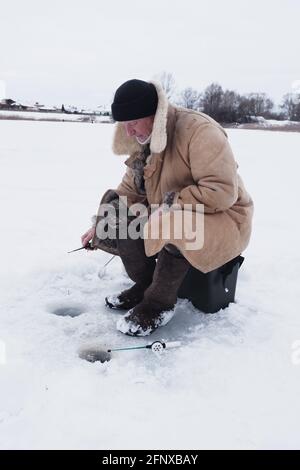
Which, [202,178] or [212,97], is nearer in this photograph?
[202,178]

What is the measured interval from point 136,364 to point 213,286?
706 mm

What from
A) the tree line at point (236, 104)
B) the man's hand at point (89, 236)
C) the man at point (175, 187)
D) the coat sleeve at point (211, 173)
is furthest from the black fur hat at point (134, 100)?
the tree line at point (236, 104)

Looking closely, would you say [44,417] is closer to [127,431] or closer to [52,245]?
[127,431]

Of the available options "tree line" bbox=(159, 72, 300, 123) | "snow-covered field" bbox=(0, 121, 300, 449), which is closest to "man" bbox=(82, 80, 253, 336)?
"snow-covered field" bbox=(0, 121, 300, 449)

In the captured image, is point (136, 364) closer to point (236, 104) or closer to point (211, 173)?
point (211, 173)

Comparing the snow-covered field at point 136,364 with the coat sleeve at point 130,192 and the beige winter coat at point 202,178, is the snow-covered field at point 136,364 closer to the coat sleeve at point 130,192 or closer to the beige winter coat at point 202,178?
the beige winter coat at point 202,178

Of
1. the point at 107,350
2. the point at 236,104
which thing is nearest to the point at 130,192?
the point at 107,350

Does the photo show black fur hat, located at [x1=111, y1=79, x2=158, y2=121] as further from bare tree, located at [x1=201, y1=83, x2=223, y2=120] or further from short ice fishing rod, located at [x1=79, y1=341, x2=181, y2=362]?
bare tree, located at [x1=201, y1=83, x2=223, y2=120]

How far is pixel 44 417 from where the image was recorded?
1706 mm

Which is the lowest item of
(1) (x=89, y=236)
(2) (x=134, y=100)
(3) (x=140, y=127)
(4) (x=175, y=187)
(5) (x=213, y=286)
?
(5) (x=213, y=286)

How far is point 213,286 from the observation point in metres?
2.55

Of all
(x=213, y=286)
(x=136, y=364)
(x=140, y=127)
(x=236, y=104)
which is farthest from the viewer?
(x=236, y=104)

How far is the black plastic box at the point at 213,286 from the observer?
2.53m

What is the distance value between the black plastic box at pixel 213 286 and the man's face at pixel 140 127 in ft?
2.64
